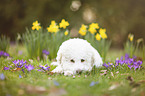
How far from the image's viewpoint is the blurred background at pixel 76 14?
938 centimetres

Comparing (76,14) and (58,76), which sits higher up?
(76,14)

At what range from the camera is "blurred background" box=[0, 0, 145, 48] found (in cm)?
938

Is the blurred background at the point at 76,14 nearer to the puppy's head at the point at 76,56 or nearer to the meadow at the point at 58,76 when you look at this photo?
the meadow at the point at 58,76

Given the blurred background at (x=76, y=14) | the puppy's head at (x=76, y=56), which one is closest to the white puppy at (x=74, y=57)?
the puppy's head at (x=76, y=56)

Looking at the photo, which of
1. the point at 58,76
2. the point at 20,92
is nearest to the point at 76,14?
the point at 58,76

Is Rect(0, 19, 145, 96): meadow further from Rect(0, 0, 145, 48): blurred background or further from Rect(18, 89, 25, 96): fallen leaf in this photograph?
Rect(0, 0, 145, 48): blurred background

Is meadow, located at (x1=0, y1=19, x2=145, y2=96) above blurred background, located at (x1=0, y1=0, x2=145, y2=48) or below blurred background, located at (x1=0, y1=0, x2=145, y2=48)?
below

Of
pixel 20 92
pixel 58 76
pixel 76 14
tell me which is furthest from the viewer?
pixel 76 14

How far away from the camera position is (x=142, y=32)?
32.2 ft

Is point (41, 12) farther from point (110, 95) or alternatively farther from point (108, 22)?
point (110, 95)

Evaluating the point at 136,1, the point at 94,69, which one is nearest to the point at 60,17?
the point at 136,1

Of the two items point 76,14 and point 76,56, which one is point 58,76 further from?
point 76,14

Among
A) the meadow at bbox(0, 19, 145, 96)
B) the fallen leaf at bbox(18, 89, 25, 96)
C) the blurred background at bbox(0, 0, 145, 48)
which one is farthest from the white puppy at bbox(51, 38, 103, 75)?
the blurred background at bbox(0, 0, 145, 48)

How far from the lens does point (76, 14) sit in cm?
983
